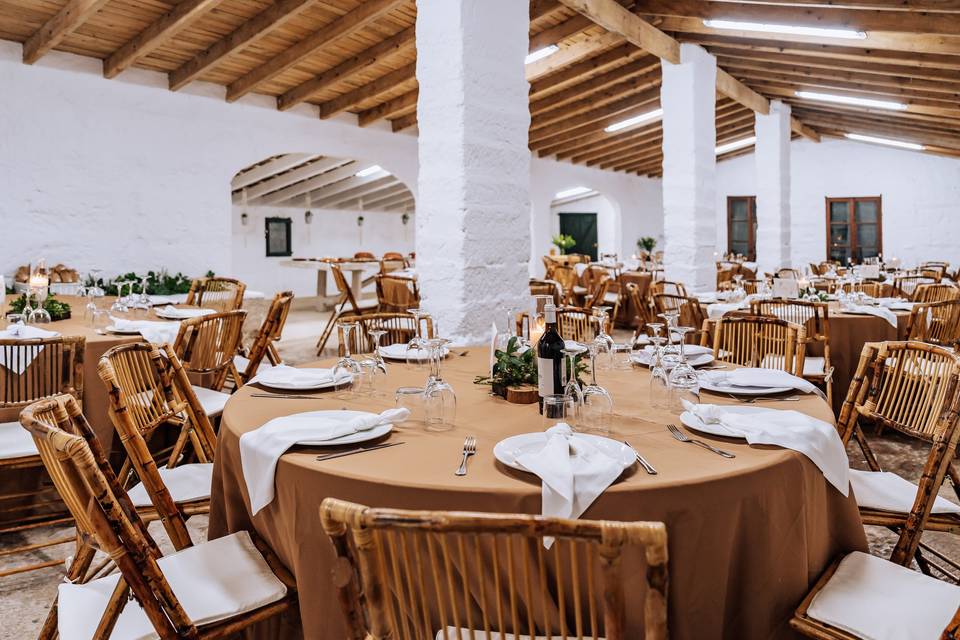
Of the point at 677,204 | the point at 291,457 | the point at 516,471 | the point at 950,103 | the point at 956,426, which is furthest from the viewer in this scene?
the point at 950,103

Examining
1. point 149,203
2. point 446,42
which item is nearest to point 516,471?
point 446,42

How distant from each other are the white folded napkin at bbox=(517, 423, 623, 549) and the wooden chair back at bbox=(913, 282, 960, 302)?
5348 mm

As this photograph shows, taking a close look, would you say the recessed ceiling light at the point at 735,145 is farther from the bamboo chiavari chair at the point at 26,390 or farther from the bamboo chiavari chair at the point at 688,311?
the bamboo chiavari chair at the point at 26,390

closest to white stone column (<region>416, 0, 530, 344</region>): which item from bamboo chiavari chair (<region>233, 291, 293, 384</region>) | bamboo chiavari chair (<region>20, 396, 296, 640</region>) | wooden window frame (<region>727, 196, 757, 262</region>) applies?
bamboo chiavari chair (<region>233, 291, 293, 384</region>)

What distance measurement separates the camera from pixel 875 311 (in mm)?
4355

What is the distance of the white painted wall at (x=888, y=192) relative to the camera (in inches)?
556

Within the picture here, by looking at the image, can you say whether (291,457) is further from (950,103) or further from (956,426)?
(950,103)

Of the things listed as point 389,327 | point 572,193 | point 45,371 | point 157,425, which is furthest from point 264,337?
point 572,193

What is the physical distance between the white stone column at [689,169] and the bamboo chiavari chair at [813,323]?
10.6 ft

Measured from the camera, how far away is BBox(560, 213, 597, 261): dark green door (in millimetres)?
20031

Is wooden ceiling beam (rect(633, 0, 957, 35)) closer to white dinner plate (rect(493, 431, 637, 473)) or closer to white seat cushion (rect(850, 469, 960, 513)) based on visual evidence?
white seat cushion (rect(850, 469, 960, 513))

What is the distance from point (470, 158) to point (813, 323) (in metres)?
2.42

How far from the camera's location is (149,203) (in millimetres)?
7691

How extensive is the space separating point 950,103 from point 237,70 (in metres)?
9.08
